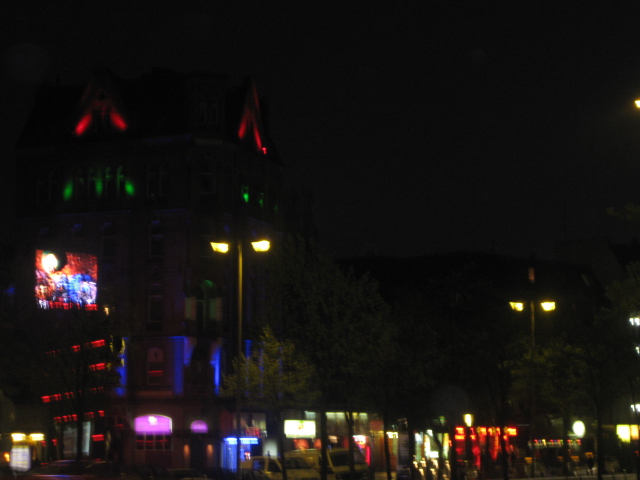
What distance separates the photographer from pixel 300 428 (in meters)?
76.6

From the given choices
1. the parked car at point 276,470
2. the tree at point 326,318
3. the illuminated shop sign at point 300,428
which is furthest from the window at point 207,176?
the parked car at point 276,470

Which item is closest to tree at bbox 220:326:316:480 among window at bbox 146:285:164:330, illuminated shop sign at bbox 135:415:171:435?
illuminated shop sign at bbox 135:415:171:435

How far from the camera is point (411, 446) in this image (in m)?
50.9

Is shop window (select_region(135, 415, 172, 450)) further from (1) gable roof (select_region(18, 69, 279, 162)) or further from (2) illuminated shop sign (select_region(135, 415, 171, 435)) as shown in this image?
(1) gable roof (select_region(18, 69, 279, 162))

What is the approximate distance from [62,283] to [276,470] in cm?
1791

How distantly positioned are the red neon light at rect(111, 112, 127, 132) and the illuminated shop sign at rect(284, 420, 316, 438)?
23.9 metres

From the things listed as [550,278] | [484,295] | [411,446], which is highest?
[550,278]

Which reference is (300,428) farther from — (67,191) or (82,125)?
(82,125)

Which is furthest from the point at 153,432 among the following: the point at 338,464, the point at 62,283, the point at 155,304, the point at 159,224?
the point at 338,464

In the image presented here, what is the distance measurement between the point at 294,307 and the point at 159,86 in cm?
3500

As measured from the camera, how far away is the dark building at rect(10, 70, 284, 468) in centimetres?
7019

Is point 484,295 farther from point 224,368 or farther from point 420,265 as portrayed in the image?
point 420,265

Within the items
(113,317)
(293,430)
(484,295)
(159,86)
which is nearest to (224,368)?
(293,430)

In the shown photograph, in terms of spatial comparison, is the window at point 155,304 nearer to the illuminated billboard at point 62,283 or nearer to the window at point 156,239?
the window at point 156,239
